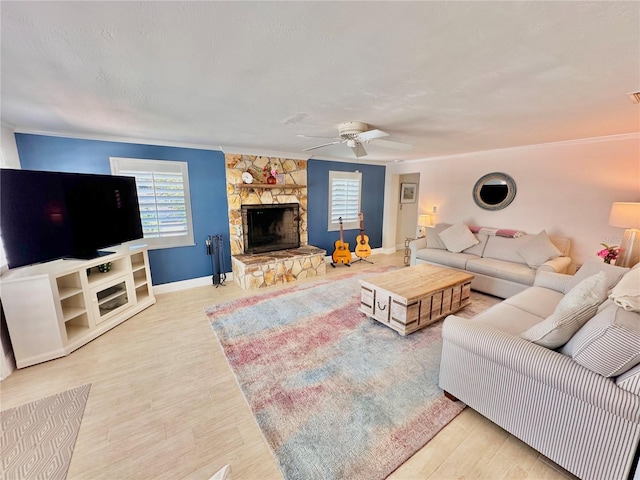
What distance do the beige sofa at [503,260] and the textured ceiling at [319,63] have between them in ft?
5.68

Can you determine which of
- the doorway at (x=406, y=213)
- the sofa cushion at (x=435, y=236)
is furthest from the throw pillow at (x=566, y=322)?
the doorway at (x=406, y=213)

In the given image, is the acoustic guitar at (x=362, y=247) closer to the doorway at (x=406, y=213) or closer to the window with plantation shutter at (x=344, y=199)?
the window with plantation shutter at (x=344, y=199)

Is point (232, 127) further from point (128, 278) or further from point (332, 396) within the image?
point (332, 396)

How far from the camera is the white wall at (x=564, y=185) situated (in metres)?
3.28

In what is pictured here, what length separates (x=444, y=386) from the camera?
1.95m

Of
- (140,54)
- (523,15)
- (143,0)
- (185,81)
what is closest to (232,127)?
(185,81)

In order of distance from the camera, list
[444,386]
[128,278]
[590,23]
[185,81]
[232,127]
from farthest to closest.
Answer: [128,278], [232,127], [444,386], [185,81], [590,23]

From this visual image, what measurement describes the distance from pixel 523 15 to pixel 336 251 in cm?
454

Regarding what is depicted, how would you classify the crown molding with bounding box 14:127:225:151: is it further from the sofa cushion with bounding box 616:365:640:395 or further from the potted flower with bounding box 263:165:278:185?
the sofa cushion with bounding box 616:365:640:395

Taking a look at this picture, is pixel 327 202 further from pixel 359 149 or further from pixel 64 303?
pixel 64 303

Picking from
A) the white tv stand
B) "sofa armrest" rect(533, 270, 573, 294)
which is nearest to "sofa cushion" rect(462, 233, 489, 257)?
"sofa armrest" rect(533, 270, 573, 294)

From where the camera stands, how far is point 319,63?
1.44 m

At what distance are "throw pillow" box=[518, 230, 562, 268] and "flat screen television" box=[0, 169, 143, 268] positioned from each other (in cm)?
555

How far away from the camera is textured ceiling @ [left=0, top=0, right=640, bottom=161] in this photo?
1040 mm
